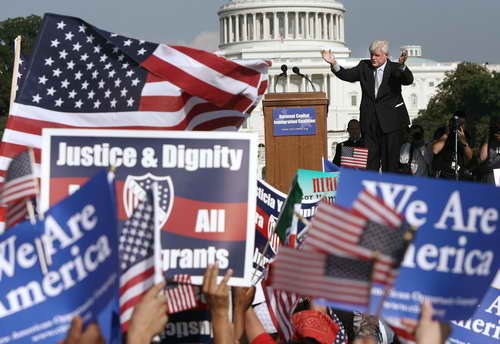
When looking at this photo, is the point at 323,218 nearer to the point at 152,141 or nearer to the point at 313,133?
the point at 152,141

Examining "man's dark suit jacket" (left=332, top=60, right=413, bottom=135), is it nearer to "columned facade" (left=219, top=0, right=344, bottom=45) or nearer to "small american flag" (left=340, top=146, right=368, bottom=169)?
"small american flag" (left=340, top=146, right=368, bottom=169)

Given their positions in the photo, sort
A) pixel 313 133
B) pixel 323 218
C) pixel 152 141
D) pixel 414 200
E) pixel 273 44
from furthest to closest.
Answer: pixel 273 44, pixel 313 133, pixel 152 141, pixel 414 200, pixel 323 218

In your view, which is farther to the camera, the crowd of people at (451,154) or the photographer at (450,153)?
the photographer at (450,153)

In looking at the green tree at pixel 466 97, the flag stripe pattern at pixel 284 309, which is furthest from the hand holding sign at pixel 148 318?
the green tree at pixel 466 97

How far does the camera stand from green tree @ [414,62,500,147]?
85.2 meters

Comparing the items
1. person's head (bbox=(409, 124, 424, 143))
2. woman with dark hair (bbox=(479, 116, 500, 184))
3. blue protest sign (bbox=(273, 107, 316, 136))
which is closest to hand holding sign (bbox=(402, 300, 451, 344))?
woman with dark hair (bbox=(479, 116, 500, 184))

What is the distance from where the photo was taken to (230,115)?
696 cm

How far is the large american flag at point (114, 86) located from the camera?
6.54 meters

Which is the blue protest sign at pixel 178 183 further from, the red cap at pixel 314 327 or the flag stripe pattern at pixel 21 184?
the red cap at pixel 314 327

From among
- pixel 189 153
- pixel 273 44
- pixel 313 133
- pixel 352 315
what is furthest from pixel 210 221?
pixel 273 44

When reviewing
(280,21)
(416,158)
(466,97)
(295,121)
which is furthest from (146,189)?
(280,21)

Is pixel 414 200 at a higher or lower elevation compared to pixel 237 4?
lower

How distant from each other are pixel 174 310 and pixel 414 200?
3.85 feet

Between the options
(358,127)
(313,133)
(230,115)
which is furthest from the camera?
(313,133)
